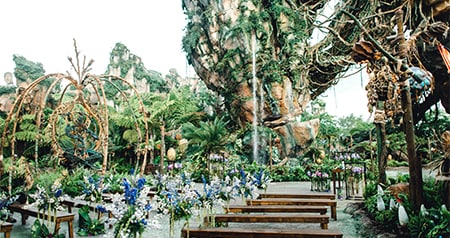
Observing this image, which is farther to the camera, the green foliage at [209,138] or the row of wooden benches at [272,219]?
the green foliage at [209,138]

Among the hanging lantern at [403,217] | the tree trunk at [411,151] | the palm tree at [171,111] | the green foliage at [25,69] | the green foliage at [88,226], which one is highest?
the green foliage at [25,69]

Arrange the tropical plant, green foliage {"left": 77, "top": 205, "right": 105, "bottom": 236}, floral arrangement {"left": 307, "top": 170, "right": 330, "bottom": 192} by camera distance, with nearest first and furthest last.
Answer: green foliage {"left": 77, "top": 205, "right": 105, "bottom": 236}, floral arrangement {"left": 307, "top": 170, "right": 330, "bottom": 192}, the tropical plant

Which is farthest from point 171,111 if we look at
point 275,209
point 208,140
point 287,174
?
point 275,209

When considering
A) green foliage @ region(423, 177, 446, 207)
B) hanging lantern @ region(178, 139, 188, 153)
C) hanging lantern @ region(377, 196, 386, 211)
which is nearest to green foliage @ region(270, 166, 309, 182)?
hanging lantern @ region(178, 139, 188, 153)

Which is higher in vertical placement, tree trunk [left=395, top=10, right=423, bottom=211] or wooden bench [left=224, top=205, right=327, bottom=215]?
tree trunk [left=395, top=10, right=423, bottom=211]

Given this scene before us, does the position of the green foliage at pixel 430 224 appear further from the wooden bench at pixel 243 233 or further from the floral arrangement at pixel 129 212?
the floral arrangement at pixel 129 212

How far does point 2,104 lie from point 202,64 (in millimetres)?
11340

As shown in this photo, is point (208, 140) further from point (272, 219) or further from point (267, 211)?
point (272, 219)

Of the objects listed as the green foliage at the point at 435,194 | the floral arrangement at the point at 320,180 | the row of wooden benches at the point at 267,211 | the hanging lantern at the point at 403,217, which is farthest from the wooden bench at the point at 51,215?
the floral arrangement at the point at 320,180

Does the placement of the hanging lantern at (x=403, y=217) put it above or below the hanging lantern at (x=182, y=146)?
below

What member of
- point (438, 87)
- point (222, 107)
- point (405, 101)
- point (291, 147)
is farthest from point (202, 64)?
point (405, 101)

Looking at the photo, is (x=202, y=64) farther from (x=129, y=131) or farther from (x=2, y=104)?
(x=2, y=104)

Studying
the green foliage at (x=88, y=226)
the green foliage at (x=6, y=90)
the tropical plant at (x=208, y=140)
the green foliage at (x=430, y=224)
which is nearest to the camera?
the green foliage at (x=430, y=224)

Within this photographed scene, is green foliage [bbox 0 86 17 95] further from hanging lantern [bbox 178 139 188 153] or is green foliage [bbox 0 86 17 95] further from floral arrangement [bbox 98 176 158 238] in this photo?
floral arrangement [bbox 98 176 158 238]
